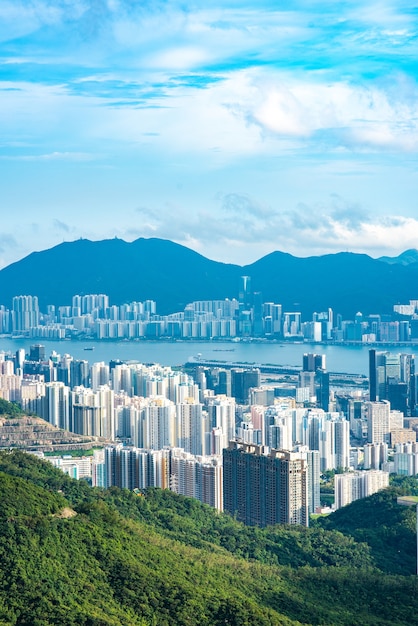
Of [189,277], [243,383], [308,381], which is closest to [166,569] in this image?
[243,383]

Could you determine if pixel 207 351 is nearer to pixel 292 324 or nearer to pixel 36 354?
pixel 292 324

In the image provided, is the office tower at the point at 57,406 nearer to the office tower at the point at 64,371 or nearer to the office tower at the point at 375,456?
the office tower at the point at 375,456

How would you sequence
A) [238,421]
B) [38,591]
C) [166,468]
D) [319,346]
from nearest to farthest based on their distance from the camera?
1. [38,591]
2. [166,468]
3. [238,421]
4. [319,346]

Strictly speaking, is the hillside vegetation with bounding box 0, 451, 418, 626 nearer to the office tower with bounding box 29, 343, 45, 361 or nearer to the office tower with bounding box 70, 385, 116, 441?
the office tower with bounding box 70, 385, 116, 441

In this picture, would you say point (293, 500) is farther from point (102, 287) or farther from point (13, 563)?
point (102, 287)

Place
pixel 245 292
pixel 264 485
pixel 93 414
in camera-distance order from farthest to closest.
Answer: pixel 245 292
pixel 93 414
pixel 264 485

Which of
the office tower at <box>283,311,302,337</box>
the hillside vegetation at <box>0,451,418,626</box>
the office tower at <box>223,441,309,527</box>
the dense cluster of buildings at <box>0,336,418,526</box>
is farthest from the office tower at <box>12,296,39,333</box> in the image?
the hillside vegetation at <box>0,451,418,626</box>

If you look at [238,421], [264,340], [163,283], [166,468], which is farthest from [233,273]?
[166,468]
